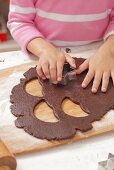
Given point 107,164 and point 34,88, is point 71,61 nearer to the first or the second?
point 34,88

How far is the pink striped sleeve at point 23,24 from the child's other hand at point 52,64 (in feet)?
0.23

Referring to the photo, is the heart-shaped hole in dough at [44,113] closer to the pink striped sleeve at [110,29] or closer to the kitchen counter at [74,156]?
the kitchen counter at [74,156]

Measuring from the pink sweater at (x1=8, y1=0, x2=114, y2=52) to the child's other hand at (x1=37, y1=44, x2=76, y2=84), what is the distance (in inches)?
3.2

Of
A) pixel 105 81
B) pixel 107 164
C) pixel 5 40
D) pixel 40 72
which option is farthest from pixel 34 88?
pixel 5 40

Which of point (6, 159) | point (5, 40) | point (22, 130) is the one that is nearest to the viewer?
point (6, 159)

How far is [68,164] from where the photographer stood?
1.71ft

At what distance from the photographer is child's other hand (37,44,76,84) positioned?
0.68 metres

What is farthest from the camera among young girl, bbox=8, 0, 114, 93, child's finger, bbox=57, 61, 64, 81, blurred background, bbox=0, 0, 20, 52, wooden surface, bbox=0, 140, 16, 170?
blurred background, bbox=0, 0, 20, 52

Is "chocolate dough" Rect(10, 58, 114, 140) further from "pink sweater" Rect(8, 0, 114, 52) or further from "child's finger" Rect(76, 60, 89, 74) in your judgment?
"pink sweater" Rect(8, 0, 114, 52)

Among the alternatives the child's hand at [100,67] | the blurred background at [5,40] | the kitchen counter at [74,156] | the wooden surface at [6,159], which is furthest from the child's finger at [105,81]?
the blurred background at [5,40]

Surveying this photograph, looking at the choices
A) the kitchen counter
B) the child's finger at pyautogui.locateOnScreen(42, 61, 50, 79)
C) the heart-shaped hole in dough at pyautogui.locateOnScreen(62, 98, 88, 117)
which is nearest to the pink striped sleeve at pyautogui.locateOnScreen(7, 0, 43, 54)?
the child's finger at pyautogui.locateOnScreen(42, 61, 50, 79)

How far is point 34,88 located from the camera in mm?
675

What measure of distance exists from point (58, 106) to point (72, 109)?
3 cm

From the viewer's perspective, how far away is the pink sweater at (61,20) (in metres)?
0.82
